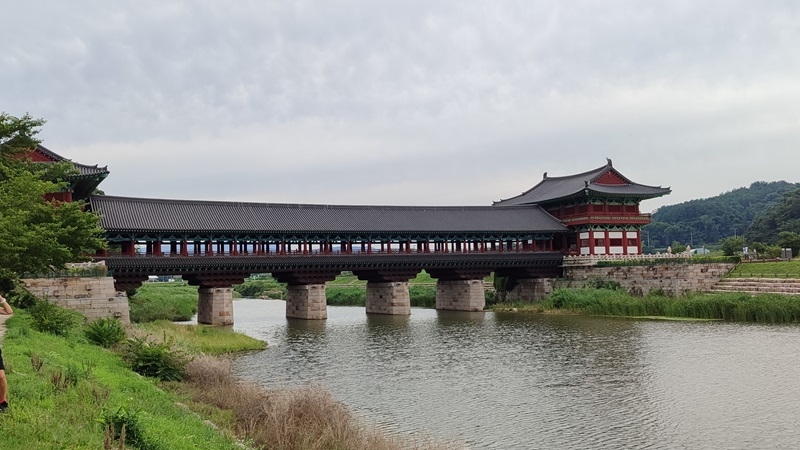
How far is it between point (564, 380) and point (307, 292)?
102 ft

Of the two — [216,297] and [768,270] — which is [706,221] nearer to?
[768,270]

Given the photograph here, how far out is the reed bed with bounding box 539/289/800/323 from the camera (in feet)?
128

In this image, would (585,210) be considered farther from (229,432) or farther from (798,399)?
(229,432)

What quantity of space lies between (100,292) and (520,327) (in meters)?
25.4

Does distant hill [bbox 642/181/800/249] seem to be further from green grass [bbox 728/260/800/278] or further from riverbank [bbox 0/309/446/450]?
riverbank [bbox 0/309/446/450]

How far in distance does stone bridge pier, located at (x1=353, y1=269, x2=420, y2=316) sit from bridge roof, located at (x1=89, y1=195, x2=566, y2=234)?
3771 mm

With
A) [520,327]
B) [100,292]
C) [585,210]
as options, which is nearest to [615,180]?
[585,210]

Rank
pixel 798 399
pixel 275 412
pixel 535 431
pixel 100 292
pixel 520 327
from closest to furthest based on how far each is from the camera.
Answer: pixel 275 412 < pixel 535 431 < pixel 798 399 < pixel 100 292 < pixel 520 327

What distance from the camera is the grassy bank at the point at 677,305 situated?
39.1 meters

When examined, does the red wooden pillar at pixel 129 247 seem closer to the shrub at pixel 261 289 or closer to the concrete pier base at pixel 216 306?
the concrete pier base at pixel 216 306

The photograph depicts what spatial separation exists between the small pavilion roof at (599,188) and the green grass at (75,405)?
163ft

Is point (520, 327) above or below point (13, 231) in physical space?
below

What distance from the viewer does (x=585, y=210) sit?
6138 cm

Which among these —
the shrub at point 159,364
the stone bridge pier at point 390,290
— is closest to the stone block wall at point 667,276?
the stone bridge pier at point 390,290
